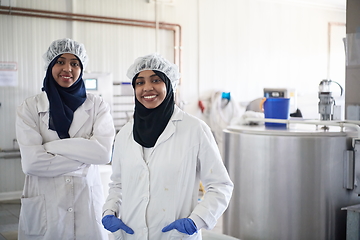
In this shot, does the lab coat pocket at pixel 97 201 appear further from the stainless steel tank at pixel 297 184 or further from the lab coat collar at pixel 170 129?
the stainless steel tank at pixel 297 184

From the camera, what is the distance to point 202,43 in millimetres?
6086

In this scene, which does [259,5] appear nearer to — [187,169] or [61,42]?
[61,42]

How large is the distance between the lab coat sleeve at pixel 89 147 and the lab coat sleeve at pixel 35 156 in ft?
0.09

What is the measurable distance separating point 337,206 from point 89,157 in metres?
1.59

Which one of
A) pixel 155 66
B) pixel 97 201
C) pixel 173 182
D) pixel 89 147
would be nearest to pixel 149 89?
pixel 155 66

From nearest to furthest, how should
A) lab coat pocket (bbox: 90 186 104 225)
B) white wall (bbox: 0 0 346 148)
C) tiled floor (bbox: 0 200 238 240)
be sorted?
lab coat pocket (bbox: 90 186 104 225)
tiled floor (bbox: 0 200 238 240)
white wall (bbox: 0 0 346 148)

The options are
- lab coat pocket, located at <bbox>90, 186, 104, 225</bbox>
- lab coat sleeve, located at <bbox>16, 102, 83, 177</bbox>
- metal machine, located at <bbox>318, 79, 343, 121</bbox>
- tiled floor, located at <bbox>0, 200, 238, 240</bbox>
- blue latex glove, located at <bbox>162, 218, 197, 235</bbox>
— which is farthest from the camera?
tiled floor, located at <bbox>0, 200, 238, 240</bbox>

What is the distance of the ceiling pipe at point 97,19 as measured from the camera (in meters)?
4.68

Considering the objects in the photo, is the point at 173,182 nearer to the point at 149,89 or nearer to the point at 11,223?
the point at 149,89

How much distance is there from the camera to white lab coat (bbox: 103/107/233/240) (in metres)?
1.47

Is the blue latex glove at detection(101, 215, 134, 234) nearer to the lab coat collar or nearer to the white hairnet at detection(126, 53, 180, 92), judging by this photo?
the lab coat collar

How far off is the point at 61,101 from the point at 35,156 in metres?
0.30

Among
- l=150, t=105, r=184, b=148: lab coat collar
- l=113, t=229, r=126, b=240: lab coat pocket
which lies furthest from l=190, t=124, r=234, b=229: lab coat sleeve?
l=113, t=229, r=126, b=240: lab coat pocket

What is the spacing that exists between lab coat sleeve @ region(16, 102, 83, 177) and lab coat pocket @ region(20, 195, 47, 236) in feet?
0.42
